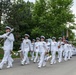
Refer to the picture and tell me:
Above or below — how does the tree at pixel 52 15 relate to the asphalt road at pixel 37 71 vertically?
above

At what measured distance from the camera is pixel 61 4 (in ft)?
133

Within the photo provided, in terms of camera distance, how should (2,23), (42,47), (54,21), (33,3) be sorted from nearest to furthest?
1. (42,47)
2. (2,23)
3. (54,21)
4. (33,3)

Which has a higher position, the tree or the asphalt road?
→ the tree

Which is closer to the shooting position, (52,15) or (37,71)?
(37,71)

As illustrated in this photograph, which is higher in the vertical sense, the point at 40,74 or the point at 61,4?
the point at 61,4

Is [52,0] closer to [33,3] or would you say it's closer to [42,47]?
[33,3]

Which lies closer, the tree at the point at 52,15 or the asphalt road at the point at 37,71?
the asphalt road at the point at 37,71

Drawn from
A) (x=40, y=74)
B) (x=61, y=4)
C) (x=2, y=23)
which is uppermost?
(x=61, y=4)

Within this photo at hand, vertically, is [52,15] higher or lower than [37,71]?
higher

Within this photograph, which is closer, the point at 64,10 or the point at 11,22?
the point at 11,22

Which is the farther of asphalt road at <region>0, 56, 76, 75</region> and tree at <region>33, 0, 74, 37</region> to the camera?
tree at <region>33, 0, 74, 37</region>

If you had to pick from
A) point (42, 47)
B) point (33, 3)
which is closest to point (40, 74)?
point (42, 47)

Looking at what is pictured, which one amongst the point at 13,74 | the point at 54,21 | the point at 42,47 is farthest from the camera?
the point at 54,21

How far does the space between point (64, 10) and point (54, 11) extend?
1643 millimetres
